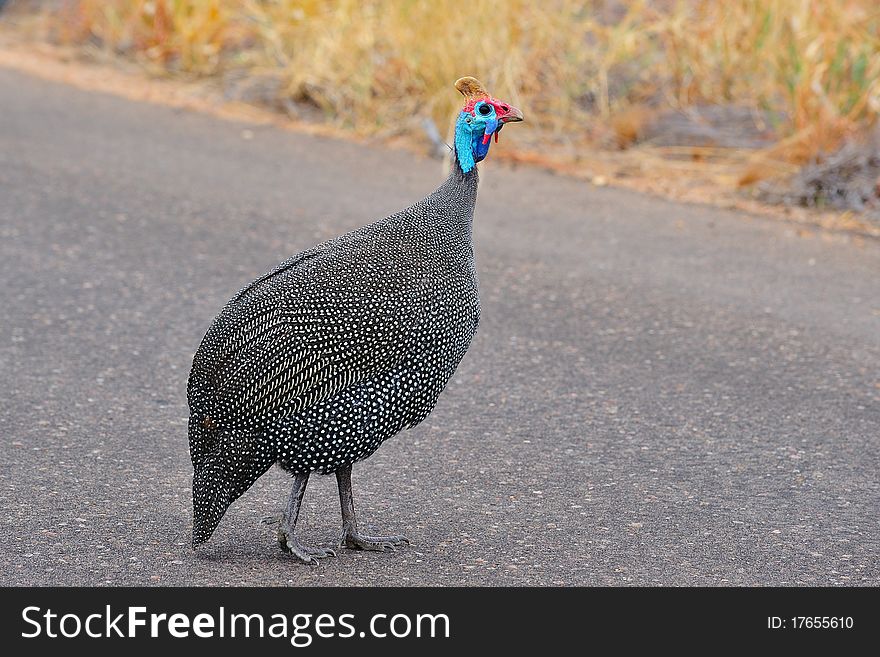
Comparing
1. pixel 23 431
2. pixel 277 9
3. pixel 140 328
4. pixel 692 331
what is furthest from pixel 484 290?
pixel 277 9

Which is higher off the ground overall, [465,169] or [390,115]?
[390,115]

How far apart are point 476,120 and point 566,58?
201 inches

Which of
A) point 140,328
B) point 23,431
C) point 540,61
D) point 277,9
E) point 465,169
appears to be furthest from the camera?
point 277,9

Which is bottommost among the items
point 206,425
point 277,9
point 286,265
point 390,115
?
point 206,425

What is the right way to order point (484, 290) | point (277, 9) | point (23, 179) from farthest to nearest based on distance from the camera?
point (277, 9), point (23, 179), point (484, 290)

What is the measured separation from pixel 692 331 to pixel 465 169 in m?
2.16

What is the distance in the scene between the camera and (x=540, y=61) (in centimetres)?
868

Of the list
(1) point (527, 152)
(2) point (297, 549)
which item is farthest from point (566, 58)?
(2) point (297, 549)

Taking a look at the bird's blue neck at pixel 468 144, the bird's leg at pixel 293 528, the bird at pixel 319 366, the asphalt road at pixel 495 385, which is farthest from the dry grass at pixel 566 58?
the bird's leg at pixel 293 528

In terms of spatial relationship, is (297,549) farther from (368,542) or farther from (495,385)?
(495,385)

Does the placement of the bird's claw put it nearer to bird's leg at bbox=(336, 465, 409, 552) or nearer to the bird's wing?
bird's leg at bbox=(336, 465, 409, 552)

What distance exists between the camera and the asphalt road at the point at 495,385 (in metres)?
3.73

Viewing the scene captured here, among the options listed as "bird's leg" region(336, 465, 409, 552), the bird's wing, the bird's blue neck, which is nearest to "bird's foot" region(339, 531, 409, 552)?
"bird's leg" region(336, 465, 409, 552)

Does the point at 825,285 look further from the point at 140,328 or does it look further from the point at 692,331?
the point at 140,328
